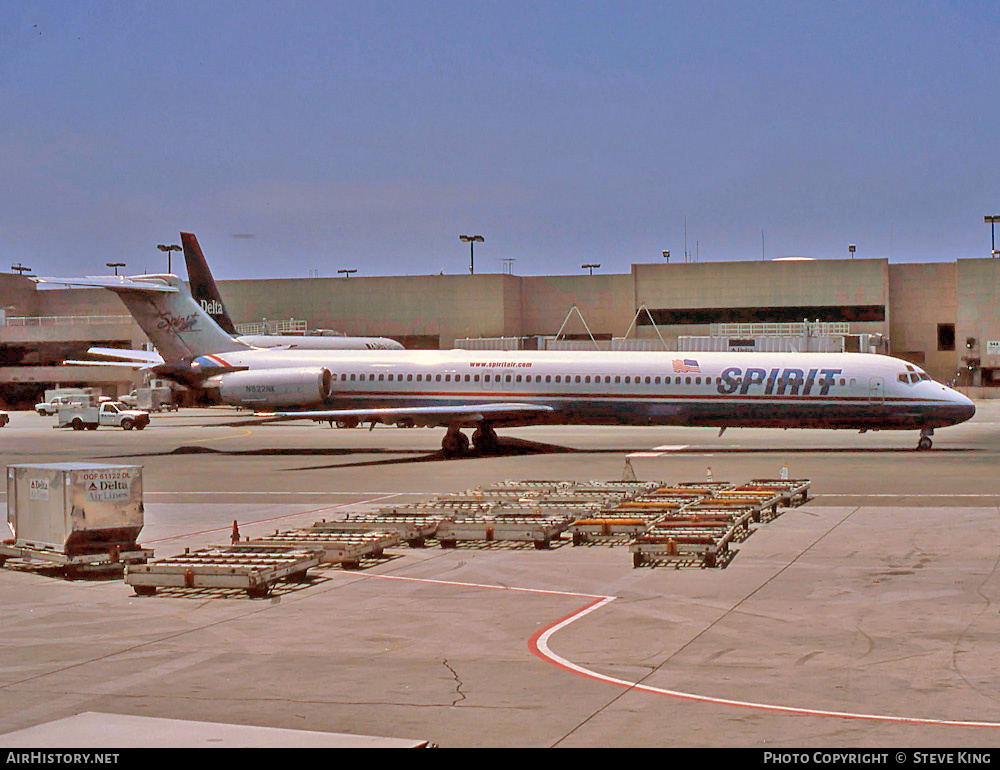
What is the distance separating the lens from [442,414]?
4091cm

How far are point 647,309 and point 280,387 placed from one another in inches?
2186

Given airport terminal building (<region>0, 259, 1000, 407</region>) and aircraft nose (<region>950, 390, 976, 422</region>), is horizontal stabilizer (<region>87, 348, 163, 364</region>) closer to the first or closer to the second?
airport terminal building (<region>0, 259, 1000, 407</region>)

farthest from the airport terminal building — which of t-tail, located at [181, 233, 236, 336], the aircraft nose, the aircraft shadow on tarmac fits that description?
the aircraft nose

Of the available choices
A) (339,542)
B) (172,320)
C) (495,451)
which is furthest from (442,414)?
(339,542)

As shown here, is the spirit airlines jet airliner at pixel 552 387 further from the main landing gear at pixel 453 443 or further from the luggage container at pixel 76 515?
the luggage container at pixel 76 515

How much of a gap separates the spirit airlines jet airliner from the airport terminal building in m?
42.6

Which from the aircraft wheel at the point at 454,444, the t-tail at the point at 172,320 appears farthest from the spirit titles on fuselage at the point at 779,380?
the t-tail at the point at 172,320

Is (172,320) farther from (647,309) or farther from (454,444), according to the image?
(647,309)

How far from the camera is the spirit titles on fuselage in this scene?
133 ft

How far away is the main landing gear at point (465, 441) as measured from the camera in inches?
1665

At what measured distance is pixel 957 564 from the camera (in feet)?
59.2

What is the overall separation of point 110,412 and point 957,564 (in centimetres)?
5554
